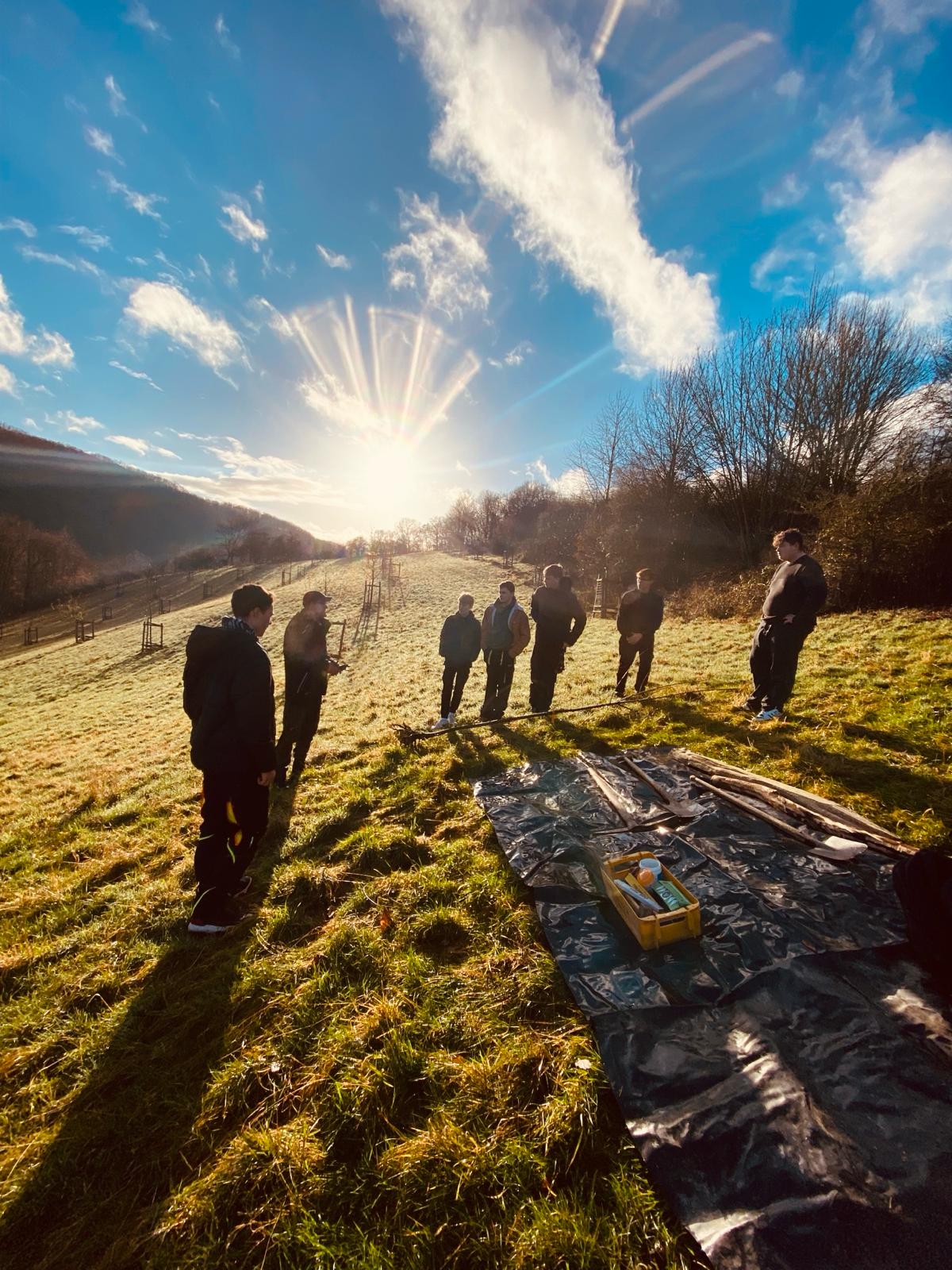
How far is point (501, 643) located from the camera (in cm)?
845

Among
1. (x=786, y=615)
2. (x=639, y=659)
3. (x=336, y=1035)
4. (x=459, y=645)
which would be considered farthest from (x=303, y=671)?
(x=786, y=615)

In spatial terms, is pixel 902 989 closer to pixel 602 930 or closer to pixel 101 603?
pixel 602 930

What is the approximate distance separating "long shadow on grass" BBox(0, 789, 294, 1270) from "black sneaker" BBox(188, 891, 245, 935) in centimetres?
37

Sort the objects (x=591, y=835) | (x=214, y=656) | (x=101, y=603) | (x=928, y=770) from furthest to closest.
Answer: (x=101, y=603)
(x=928, y=770)
(x=591, y=835)
(x=214, y=656)

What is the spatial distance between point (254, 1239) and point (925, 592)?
21266mm

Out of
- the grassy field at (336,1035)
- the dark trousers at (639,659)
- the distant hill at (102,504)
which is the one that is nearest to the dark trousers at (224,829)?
the grassy field at (336,1035)

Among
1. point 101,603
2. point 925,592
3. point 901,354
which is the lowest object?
point 101,603

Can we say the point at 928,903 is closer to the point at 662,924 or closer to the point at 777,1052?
the point at 777,1052

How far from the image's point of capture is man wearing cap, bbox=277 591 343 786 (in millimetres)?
6457

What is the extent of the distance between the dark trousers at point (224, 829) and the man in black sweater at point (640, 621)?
6.75 metres

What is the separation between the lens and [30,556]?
62812 millimetres

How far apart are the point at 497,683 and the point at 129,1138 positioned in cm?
690

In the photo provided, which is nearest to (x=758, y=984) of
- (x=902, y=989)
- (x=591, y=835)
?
(x=902, y=989)

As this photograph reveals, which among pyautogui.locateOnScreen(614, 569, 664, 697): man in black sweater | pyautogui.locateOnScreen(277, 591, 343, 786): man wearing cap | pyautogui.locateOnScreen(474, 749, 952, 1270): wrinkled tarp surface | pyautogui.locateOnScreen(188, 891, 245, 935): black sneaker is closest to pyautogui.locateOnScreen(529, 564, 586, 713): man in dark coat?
pyautogui.locateOnScreen(614, 569, 664, 697): man in black sweater
